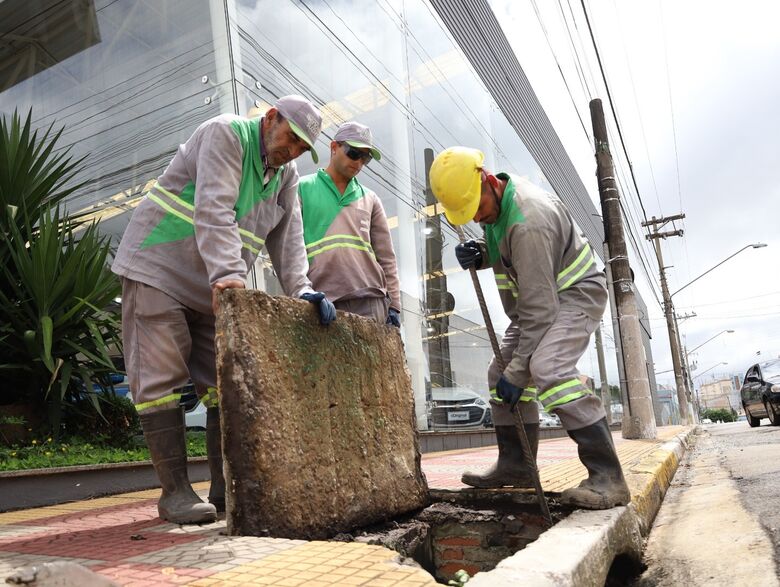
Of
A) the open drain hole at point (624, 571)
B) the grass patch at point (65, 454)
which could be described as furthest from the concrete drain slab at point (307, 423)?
the grass patch at point (65, 454)

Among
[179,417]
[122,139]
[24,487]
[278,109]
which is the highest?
[122,139]

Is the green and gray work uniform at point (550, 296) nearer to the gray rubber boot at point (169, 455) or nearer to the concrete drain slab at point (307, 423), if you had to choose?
the concrete drain slab at point (307, 423)

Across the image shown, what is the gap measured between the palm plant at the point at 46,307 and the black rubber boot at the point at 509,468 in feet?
9.04

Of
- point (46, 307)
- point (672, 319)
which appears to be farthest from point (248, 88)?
point (672, 319)

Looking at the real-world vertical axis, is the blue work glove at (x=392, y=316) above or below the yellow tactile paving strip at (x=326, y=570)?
above

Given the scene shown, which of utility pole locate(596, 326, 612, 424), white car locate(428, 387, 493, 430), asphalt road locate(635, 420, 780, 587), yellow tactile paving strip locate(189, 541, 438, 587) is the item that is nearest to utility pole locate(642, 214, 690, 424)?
utility pole locate(596, 326, 612, 424)

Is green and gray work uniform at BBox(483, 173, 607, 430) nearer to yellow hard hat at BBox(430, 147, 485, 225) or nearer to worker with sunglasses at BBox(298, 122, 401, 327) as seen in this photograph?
yellow hard hat at BBox(430, 147, 485, 225)

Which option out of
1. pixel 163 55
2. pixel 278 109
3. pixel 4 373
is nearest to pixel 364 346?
pixel 278 109

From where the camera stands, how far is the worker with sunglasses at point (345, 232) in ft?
10.5

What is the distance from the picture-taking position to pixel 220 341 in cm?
193

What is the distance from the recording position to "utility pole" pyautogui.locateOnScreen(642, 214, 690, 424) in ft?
67.8

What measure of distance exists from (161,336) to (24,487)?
5.44 ft

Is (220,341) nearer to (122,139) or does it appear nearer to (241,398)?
(241,398)

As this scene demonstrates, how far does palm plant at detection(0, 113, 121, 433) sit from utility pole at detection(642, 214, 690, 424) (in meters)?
19.3
